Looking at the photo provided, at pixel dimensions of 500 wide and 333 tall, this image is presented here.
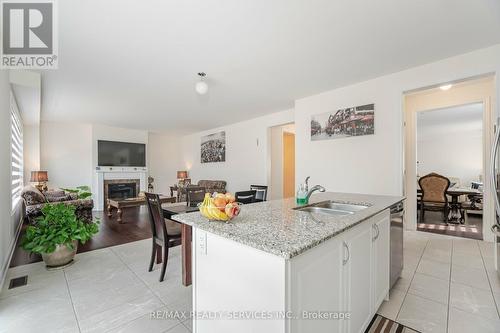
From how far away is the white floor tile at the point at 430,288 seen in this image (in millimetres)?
1920

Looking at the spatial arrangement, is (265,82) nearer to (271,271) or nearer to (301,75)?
(301,75)

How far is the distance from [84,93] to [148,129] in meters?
3.47

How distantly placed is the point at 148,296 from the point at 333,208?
1.88m

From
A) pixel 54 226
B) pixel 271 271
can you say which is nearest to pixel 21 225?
pixel 54 226

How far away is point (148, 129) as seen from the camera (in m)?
7.41

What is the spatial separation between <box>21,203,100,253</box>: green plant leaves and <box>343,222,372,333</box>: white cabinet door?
2.77 m

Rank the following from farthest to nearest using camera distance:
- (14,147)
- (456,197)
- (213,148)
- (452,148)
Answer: (452,148)
(213,148)
(456,197)
(14,147)

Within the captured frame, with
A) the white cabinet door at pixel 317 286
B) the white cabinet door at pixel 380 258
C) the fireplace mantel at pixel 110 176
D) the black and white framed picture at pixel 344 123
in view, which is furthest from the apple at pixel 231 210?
the fireplace mantel at pixel 110 176

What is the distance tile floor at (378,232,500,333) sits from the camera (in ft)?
5.32

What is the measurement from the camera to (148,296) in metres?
1.98

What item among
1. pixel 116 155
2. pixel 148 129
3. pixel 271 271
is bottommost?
pixel 271 271

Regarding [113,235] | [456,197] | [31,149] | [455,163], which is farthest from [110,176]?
[455,163]

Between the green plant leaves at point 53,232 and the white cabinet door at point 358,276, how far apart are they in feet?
9.08

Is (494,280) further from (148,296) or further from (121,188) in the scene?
(121,188)
